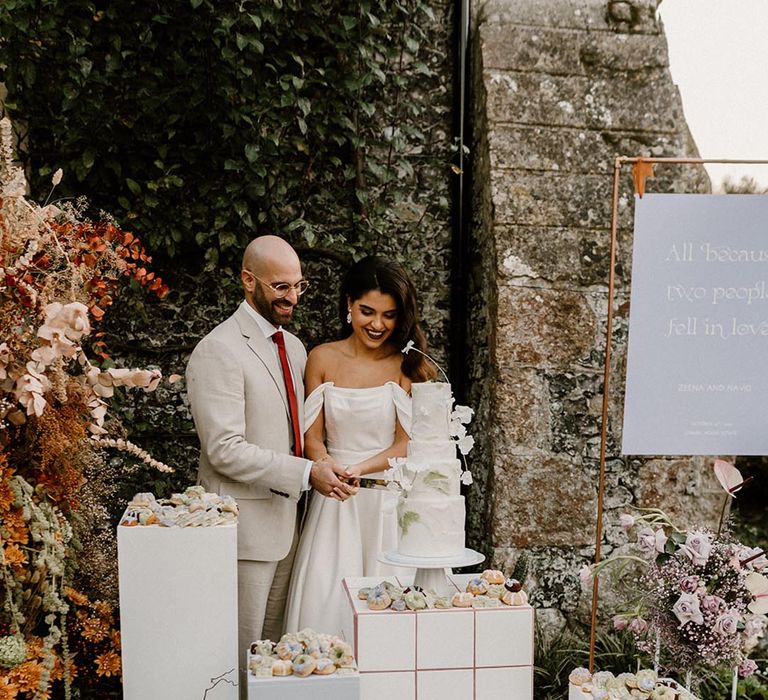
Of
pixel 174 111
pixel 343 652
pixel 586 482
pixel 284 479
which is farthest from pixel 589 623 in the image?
pixel 174 111

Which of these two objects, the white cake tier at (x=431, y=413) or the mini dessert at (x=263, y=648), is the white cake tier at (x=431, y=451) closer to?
the white cake tier at (x=431, y=413)

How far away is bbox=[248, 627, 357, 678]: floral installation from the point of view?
1915 mm

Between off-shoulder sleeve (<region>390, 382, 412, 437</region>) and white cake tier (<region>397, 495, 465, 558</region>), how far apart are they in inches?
29.8

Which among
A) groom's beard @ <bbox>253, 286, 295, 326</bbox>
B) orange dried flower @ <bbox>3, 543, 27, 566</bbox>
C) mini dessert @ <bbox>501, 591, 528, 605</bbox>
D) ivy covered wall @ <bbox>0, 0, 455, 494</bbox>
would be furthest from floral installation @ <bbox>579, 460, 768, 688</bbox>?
ivy covered wall @ <bbox>0, 0, 455, 494</bbox>

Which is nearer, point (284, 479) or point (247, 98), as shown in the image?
point (284, 479)

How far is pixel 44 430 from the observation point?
2045 mm

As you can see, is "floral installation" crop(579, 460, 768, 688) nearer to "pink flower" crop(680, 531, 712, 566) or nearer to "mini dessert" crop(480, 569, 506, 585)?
"pink flower" crop(680, 531, 712, 566)

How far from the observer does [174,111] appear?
375cm

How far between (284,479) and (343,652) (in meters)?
0.88

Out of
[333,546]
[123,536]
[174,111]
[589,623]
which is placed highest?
[174,111]

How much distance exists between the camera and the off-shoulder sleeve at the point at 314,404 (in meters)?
3.05

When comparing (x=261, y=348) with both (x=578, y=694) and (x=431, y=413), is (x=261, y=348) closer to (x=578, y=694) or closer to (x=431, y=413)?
(x=431, y=413)

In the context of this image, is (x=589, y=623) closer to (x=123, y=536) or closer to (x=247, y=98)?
(x=123, y=536)

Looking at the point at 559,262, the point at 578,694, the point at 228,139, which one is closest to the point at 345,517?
the point at 578,694
